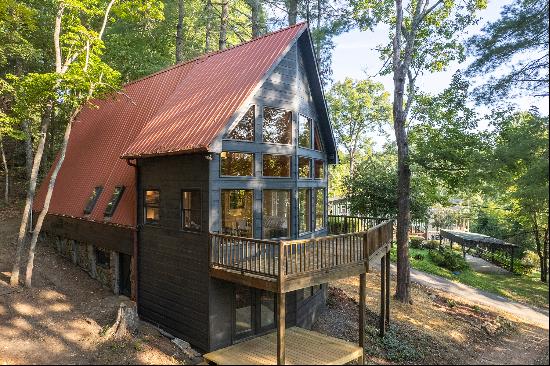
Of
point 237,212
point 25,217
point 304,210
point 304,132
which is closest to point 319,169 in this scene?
point 304,132

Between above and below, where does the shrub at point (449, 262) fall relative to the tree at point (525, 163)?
below

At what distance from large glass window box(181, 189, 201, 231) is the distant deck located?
0.91 metres

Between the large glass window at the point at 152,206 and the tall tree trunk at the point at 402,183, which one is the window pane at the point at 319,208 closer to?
the tall tree trunk at the point at 402,183

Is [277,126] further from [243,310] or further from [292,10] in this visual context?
[292,10]

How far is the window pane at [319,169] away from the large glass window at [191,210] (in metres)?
5.37

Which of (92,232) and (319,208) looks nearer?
(319,208)

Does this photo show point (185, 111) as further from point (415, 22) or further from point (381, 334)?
point (415, 22)

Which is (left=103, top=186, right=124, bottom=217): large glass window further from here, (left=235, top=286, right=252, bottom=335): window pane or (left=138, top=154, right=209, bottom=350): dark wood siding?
(left=235, top=286, right=252, bottom=335): window pane

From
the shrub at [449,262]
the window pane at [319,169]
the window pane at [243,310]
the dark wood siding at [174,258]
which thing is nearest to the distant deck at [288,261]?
the dark wood siding at [174,258]

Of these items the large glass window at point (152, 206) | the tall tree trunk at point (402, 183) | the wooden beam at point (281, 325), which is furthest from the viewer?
the tall tree trunk at point (402, 183)

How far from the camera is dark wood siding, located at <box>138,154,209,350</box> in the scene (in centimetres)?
1052

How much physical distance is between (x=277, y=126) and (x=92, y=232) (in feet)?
29.9

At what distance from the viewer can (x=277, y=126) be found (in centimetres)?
1214

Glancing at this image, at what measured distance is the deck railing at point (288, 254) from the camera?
9001mm
